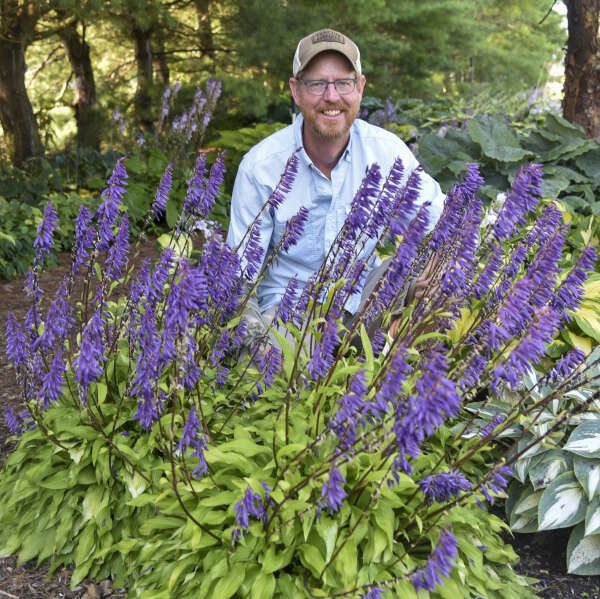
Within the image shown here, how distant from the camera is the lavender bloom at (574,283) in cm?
210

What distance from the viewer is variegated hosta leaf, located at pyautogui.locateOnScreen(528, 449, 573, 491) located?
8.97ft

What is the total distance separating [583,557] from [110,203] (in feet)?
7.59

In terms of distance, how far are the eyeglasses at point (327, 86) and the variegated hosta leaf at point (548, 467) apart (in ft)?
6.71

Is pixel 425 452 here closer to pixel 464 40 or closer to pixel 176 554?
pixel 176 554

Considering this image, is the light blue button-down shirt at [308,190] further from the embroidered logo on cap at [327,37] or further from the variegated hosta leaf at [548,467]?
the variegated hosta leaf at [548,467]

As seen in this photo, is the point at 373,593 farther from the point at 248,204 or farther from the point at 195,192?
the point at 248,204

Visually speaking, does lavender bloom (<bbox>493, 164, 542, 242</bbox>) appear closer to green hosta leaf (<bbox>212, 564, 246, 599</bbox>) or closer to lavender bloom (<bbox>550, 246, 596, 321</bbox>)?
lavender bloom (<bbox>550, 246, 596, 321</bbox>)

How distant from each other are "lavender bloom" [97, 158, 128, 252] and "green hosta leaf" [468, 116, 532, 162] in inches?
173

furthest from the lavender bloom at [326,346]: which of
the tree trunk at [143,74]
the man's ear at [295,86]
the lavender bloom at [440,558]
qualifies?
the tree trunk at [143,74]

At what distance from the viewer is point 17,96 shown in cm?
868

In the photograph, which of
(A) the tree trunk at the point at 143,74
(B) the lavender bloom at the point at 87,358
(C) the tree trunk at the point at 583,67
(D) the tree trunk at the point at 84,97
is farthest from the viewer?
(D) the tree trunk at the point at 84,97

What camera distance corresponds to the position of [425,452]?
9.25 ft

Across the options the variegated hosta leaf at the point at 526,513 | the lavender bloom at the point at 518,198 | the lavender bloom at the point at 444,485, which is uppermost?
the lavender bloom at the point at 518,198

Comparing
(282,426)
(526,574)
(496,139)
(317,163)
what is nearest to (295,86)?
(317,163)
